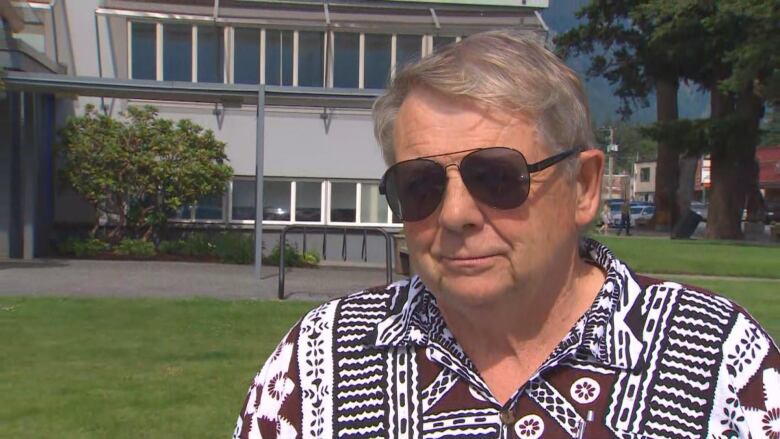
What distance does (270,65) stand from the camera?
20.8 metres

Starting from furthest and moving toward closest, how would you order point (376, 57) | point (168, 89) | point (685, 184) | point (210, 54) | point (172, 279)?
point (685, 184), point (376, 57), point (210, 54), point (168, 89), point (172, 279)

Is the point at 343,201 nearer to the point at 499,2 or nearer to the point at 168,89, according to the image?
the point at 168,89

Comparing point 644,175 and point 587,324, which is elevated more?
point 644,175

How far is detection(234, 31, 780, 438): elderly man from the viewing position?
177 centimetres

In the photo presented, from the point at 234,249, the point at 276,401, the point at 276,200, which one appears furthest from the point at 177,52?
the point at 276,401

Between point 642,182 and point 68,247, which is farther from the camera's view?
point 642,182

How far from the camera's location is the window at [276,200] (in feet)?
66.0

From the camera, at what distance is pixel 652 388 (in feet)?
5.80

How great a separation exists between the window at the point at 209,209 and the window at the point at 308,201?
68.3 inches

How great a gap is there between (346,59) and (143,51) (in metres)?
4.61

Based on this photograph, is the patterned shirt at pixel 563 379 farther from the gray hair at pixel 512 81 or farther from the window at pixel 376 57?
the window at pixel 376 57

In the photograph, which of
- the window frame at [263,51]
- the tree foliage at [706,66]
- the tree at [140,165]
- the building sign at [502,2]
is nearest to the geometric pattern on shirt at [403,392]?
the tree at [140,165]

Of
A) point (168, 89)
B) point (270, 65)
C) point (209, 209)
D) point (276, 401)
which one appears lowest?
point (209, 209)

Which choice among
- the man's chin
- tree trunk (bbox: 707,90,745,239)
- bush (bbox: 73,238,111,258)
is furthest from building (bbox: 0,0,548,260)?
the man's chin
